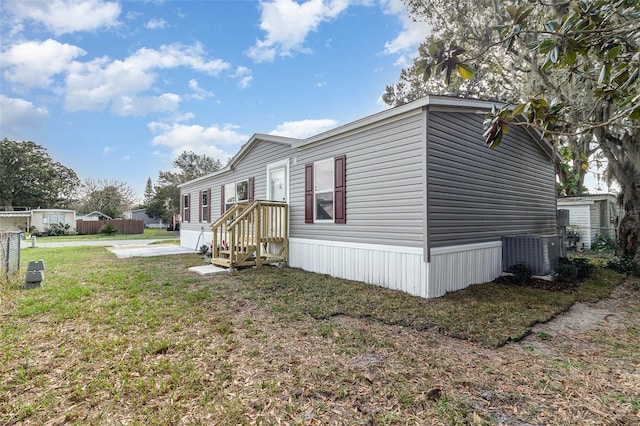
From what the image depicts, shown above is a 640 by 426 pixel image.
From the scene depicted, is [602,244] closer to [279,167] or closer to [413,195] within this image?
[413,195]

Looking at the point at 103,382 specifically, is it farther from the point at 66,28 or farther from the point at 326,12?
the point at 66,28

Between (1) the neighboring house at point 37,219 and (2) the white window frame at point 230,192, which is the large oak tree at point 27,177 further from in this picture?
(2) the white window frame at point 230,192

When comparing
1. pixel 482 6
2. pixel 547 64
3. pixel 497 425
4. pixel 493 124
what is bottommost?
pixel 497 425

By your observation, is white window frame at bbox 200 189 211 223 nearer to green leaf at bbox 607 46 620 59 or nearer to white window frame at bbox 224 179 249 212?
white window frame at bbox 224 179 249 212

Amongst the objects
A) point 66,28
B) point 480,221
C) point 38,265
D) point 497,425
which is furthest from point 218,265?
point 66,28

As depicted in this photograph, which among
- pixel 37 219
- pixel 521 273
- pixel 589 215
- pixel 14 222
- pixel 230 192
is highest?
pixel 230 192

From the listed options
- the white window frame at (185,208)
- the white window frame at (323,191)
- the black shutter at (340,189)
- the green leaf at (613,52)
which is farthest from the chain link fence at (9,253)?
the green leaf at (613,52)

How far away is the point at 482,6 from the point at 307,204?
9.03 meters

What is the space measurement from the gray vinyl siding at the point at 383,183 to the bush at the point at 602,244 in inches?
446

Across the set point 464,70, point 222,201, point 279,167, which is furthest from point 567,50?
point 222,201

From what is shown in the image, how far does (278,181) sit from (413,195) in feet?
14.4

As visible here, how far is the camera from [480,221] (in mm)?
6211

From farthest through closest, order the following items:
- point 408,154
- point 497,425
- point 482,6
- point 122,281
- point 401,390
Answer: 1. point 482,6
2. point 122,281
3. point 408,154
4. point 401,390
5. point 497,425

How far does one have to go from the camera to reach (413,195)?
5199 millimetres
